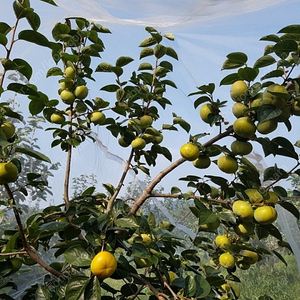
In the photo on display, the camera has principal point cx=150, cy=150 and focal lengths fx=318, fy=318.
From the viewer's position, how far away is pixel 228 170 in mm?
895

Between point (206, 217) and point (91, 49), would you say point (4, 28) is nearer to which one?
point (91, 49)

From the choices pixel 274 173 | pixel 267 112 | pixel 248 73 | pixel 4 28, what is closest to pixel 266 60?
pixel 248 73

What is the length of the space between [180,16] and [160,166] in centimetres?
98

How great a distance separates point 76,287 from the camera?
683 mm

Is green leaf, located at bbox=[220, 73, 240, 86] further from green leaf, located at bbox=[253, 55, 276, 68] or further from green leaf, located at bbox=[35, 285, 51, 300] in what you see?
green leaf, located at bbox=[35, 285, 51, 300]

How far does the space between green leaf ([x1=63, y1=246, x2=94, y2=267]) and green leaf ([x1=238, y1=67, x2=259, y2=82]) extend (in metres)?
0.57

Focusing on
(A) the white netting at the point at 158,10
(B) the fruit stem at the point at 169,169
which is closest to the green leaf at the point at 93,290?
(B) the fruit stem at the point at 169,169

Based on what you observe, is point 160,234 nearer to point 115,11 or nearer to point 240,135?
point 240,135

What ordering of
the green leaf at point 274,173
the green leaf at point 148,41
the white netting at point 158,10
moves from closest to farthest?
the green leaf at point 274,173 < the green leaf at point 148,41 < the white netting at point 158,10

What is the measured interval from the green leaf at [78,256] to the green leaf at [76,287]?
3cm

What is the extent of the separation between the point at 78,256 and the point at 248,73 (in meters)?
0.60

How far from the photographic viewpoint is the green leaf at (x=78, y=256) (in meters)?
0.68

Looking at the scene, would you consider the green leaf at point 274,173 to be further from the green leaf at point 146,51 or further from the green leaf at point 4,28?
the green leaf at point 4,28

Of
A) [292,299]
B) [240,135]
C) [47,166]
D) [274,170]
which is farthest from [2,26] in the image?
[292,299]
